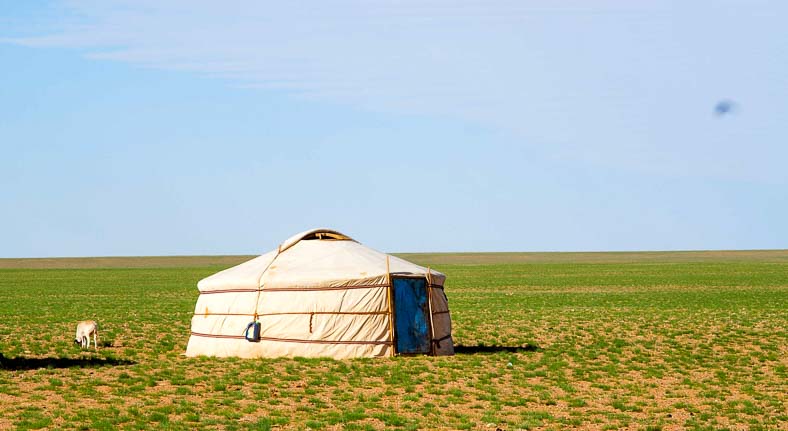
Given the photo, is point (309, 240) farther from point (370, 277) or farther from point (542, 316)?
point (542, 316)

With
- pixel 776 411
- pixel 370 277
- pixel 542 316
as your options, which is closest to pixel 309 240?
pixel 370 277

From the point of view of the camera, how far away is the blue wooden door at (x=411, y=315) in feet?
60.6

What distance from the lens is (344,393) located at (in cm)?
1479

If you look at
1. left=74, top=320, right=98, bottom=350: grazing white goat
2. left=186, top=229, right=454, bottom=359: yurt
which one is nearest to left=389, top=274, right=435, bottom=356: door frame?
left=186, top=229, right=454, bottom=359: yurt

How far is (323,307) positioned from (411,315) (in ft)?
5.38

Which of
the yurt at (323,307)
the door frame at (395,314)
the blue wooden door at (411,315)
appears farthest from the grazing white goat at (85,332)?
the blue wooden door at (411,315)

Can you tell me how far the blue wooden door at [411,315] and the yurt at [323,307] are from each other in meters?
0.02

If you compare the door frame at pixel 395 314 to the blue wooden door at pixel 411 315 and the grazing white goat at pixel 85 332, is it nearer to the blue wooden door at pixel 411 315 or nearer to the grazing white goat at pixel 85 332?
the blue wooden door at pixel 411 315

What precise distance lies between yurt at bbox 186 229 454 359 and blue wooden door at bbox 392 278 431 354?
0.02 meters

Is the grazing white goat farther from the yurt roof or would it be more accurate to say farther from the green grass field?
the yurt roof

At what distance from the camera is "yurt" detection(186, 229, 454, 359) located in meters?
18.1

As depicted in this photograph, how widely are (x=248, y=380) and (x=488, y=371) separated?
4.21 meters

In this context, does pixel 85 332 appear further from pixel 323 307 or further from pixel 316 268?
pixel 323 307

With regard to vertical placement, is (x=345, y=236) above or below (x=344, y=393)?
above
